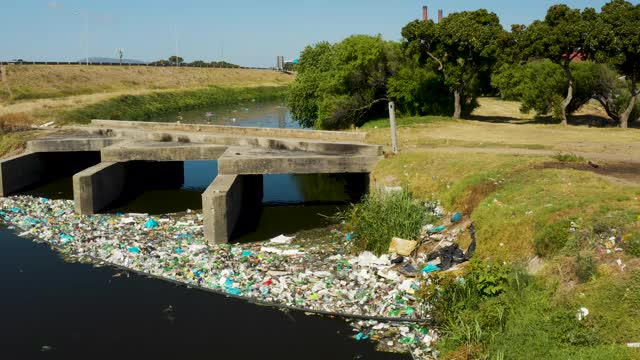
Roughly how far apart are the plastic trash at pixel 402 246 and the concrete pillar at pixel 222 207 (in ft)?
17.6

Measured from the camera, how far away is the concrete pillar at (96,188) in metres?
20.7

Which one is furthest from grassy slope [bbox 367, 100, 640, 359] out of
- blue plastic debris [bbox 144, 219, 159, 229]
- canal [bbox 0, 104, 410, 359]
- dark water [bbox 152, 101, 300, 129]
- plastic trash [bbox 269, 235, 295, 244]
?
dark water [bbox 152, 101, 300, 129]

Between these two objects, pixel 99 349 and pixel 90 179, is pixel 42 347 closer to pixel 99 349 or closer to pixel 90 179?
pixel 99 349

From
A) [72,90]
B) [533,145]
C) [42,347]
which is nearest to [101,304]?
[42,347]

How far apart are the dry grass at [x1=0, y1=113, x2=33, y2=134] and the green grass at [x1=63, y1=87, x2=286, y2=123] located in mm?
4965

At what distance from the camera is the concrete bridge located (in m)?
19.8

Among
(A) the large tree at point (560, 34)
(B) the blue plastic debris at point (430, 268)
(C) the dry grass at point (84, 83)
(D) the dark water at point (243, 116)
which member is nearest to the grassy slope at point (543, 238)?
(B) the blue plastic debris at point (430, 268)

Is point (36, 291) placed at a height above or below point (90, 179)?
below

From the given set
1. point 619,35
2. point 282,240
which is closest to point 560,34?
point 619,35

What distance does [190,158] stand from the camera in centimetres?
2286

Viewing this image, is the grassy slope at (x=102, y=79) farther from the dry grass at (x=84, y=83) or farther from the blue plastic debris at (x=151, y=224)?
the blue plastic debris at (x=151, y=224)

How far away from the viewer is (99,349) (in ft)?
36.6

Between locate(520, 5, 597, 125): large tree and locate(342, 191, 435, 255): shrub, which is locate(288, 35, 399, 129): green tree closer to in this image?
locate(520, 5, 597, 125): large tree

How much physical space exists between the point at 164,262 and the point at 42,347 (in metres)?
4.55
